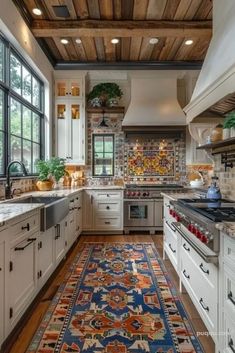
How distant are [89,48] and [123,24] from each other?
3.26ft

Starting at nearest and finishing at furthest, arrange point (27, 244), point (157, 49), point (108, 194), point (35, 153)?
point (27, 244)
point (35, 153)
point (157, 49)
point (108, 194)

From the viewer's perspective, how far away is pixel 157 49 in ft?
16.0

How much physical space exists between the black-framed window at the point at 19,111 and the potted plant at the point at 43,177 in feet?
0.71

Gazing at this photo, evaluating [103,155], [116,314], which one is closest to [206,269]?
[116,314]

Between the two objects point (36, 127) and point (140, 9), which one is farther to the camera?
point (36, 127)

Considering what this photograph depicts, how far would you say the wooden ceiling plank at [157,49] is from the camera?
14.9 feet

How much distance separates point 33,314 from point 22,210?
92 cm

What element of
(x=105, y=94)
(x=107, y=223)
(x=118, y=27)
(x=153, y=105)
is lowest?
(x=107, y=223)

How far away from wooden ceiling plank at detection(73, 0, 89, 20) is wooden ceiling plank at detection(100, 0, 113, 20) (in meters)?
0.21

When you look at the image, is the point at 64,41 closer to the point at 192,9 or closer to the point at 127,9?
the point at 127,9

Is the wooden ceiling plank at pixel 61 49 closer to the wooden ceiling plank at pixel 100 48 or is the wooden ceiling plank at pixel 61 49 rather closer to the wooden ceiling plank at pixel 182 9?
the wooden ceiling plank at pixel 100 48

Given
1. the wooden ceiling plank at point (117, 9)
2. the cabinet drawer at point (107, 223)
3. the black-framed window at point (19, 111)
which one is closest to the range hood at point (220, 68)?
the wooden ceiling plank at point (117, 9)

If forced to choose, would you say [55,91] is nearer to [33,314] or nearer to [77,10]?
[77,10]

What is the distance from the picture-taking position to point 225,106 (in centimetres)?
279
